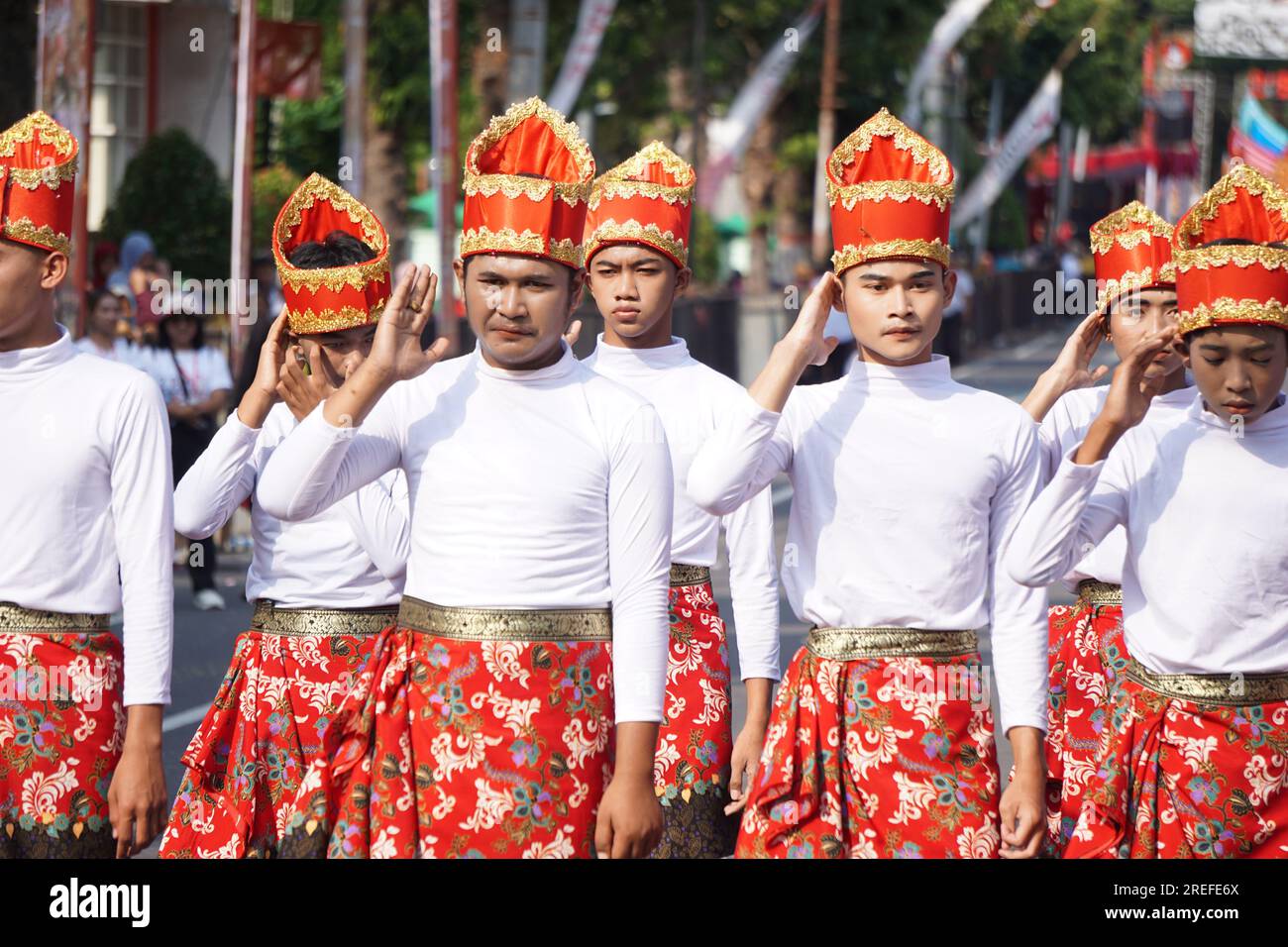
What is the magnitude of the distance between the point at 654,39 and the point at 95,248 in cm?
1838

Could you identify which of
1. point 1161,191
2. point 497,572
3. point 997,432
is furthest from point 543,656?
point 1161,191

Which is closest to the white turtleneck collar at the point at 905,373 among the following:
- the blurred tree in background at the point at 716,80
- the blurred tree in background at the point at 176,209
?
the blurred tree in background at the point at 716,80

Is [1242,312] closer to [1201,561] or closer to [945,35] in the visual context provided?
[1201,561]

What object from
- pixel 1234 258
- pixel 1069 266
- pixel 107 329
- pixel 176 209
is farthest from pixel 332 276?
pixel 1069 266

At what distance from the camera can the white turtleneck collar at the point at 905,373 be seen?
5.24 m

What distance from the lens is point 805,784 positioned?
16.6 feet

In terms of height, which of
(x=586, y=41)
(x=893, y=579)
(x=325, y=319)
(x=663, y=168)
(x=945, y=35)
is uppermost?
(x=945, y=35)

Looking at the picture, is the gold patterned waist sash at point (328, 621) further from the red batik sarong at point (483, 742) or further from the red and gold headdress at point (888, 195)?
the red and gold headdress at point (888, 195)

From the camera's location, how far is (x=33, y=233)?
4961mm

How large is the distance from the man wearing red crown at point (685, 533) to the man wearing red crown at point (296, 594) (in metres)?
0.73

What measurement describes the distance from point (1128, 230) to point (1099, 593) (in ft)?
3.47

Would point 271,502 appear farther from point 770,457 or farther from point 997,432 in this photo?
point 997,432

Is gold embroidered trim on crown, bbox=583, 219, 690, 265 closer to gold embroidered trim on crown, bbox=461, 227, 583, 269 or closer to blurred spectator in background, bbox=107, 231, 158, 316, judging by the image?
gold embroidered trim on crown, bbox=461, 227, 583, 269

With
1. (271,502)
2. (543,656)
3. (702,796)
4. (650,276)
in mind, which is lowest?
(702,796)
